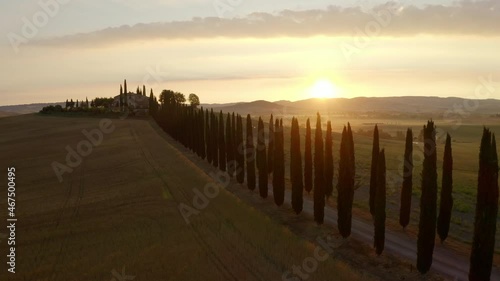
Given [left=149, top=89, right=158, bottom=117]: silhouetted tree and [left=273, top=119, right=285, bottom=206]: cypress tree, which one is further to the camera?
[left=149, top=89, right=158, bottom=117]: silhouetted tree

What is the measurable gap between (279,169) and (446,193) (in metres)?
14.0

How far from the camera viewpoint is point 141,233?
27016 mm

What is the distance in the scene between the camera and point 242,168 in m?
46.4

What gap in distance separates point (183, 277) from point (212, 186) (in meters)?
21.3

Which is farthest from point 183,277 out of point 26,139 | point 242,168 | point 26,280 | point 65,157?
point 26,139

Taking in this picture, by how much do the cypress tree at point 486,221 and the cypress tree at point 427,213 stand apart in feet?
8.44

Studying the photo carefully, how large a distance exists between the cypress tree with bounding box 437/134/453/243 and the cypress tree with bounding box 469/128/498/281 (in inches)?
228

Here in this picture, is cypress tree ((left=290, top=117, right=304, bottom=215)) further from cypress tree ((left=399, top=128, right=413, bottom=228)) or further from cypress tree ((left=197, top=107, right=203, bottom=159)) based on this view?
cypress tree ((left=197, top=107, right=203, bottom=159))

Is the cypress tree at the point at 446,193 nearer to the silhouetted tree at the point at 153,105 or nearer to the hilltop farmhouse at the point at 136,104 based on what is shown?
the silhouetted tree at the point at 153,105

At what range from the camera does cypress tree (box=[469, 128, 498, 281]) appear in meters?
21.2

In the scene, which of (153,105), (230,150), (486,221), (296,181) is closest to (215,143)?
(230,150)

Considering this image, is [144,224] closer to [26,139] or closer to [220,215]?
[220,215]

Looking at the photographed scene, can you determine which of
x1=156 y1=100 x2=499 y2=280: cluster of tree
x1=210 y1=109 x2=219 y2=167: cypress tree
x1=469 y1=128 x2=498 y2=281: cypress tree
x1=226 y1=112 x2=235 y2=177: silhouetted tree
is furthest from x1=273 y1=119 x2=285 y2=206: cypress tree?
x1=210 y1=109 x2=219 y2=167: cypress tree

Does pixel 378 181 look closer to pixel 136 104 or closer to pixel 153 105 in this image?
pixel 153 105
